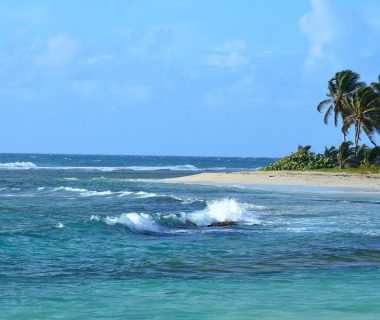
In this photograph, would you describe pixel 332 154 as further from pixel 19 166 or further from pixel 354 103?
pixel 19 166

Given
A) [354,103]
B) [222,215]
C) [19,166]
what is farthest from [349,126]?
[19,166]

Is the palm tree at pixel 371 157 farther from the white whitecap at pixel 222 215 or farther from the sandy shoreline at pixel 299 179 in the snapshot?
the white whitecap at pixel 222 215

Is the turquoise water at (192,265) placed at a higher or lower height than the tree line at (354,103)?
lower

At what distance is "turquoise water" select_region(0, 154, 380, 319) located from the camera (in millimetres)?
9266

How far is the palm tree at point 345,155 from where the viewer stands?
54.9 metres

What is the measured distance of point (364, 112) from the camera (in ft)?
179

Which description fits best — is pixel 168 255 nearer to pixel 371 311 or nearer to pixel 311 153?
pixel 371 311

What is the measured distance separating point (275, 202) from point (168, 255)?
54.7 ft

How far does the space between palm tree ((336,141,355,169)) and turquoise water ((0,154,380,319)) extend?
29831mm

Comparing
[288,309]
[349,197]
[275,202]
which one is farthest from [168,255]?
[349,197]

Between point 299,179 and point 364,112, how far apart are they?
1096cm

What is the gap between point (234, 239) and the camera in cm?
1708

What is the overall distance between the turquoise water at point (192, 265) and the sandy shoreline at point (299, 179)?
1790cm

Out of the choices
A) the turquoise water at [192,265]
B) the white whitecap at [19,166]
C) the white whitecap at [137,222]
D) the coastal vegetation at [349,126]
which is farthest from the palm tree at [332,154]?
the white whitecap at [19,166]
